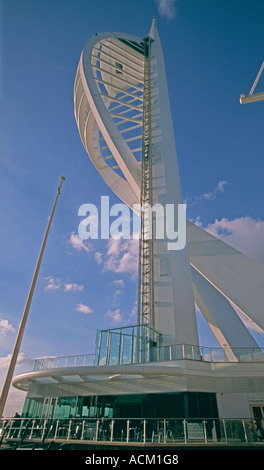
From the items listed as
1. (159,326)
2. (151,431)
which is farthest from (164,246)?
(151,431)

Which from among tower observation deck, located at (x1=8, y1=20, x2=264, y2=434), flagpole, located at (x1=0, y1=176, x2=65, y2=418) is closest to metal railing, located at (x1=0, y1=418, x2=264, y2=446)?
tower observation deck, located at (x1=8, y1=20, x2=264, y2=434)

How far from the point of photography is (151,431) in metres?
9.64

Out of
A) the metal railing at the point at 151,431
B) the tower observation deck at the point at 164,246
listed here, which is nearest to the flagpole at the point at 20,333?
the metal railing at the point at 151,431

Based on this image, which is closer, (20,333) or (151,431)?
(20,333)

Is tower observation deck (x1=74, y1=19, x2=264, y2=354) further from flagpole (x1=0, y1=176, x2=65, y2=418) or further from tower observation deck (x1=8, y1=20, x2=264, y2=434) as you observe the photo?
flagpole (x1=0, y1=176, x2=65, y2=418)

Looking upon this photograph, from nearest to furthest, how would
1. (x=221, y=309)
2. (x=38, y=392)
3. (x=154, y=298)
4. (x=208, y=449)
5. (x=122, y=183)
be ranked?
(x=208, y=449) < (x=38, y=392) < (x=154, y=298) < (x=221, y=309) < (x=122, y=183)

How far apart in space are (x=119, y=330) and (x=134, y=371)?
3.03 metres

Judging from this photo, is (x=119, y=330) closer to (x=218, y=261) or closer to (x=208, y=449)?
(x=208, y=449)

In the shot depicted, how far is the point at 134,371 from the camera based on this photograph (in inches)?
491

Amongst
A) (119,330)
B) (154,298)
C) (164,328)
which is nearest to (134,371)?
(119,330)

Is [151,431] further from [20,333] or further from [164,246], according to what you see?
[164,246]

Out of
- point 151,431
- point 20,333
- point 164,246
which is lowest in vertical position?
point 151,431

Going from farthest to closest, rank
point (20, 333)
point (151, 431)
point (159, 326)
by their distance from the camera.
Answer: point (159, 326) → point (151, 431) → point (20, 333)
